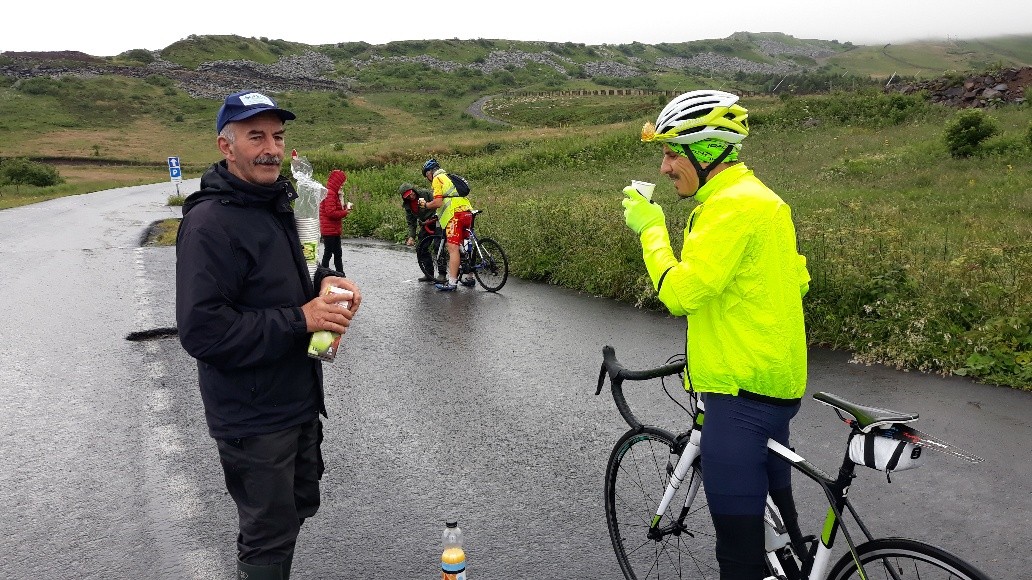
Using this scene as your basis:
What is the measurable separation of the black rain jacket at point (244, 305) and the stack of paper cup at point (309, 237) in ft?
1.15

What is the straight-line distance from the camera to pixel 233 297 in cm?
310

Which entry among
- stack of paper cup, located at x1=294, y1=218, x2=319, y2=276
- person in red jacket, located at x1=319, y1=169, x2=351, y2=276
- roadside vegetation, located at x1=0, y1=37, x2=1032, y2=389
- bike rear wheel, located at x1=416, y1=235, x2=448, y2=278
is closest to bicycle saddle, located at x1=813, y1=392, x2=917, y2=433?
stack of paper cup, located at x1=294, y1=218, x2=319, y2=276

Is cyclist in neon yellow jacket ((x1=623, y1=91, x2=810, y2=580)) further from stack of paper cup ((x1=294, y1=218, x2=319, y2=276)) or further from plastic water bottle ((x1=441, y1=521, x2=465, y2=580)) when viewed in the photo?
stack of paper cup ((x1=294, y1=218, x2=319, y2=276))

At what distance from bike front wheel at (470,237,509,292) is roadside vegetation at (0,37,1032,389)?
693 mm

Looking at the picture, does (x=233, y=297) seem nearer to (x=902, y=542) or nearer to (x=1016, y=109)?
(x=902, y=542)

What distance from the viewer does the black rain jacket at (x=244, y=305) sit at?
299 cm

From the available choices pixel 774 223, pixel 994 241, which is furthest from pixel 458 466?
pixel 994 241

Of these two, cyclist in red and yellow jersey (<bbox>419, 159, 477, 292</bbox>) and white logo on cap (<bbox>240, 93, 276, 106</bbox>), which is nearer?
white logo on cap (<bbox>240, 93, 276, 106</bbox>)

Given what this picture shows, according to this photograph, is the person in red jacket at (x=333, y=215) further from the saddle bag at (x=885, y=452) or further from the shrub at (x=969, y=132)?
the shrub at (x=969, y=132)

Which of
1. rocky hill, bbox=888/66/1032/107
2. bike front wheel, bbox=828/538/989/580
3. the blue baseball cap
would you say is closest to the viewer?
bike front wheel, bbox=828/538/989/580

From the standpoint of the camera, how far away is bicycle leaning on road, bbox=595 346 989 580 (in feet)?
8.29

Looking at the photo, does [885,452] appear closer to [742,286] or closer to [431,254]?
[742,286]

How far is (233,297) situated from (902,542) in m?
2.50

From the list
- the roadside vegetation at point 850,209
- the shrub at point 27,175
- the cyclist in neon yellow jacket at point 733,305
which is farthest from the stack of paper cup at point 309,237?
the shrub at point 27,175
